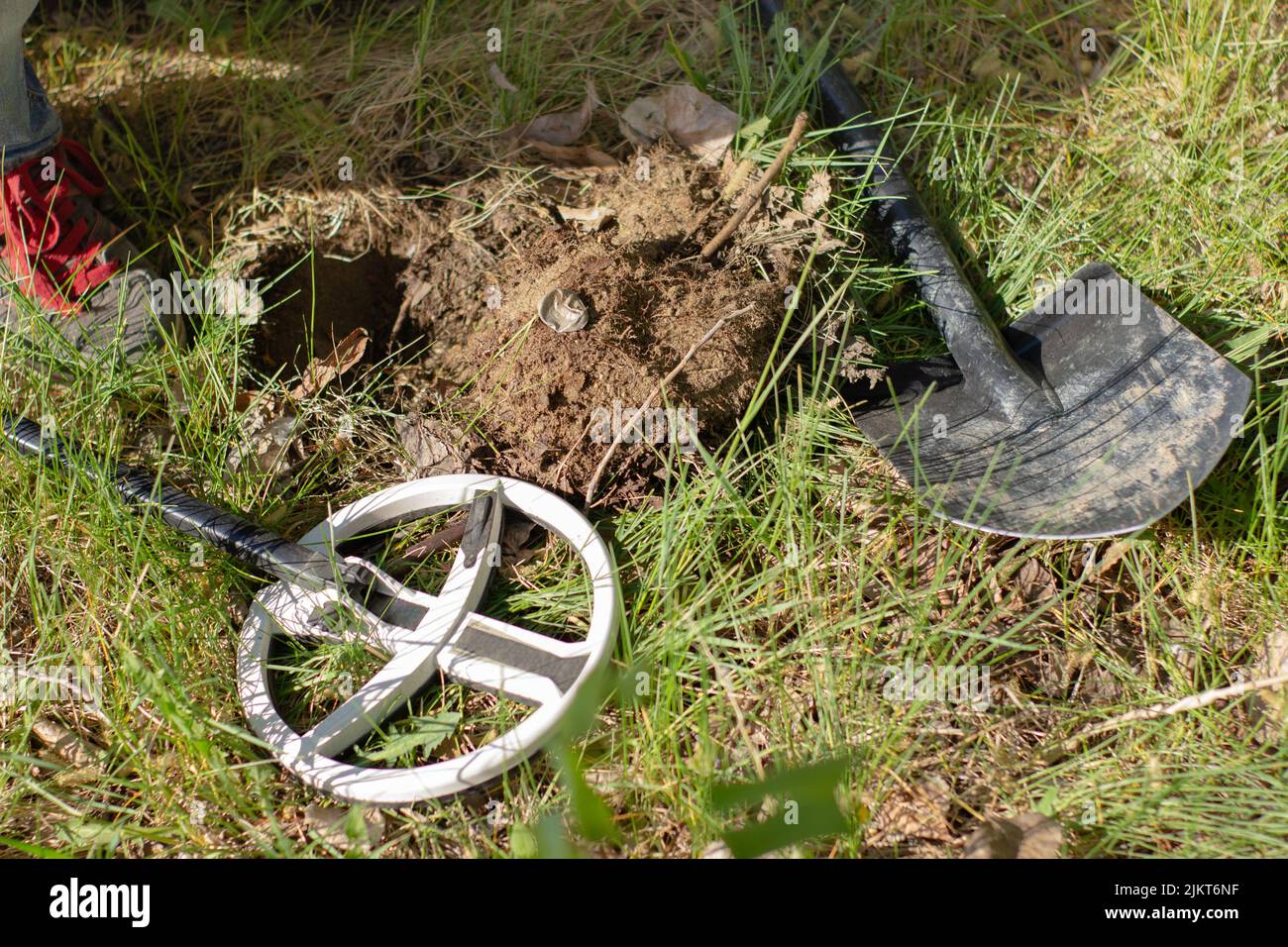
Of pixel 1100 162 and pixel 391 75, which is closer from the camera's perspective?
pixel 1100 162

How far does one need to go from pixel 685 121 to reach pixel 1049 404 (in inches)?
43.4

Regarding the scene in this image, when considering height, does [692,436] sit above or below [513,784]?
above

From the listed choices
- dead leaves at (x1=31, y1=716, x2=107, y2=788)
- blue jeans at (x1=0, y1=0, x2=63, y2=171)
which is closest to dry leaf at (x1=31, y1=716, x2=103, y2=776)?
dead leaves at (x1=31, y1=716, x2=107, y2=788)

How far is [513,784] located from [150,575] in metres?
0.79

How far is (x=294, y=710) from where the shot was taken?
1741 mm

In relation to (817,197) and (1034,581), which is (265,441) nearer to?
(817,197)

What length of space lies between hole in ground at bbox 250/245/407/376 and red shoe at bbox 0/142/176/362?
0.23 m

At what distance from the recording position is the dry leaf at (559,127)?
7.91ft

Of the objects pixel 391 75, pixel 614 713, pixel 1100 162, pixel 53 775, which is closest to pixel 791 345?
pixel 614 713

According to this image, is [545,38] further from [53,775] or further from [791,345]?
[53,775]

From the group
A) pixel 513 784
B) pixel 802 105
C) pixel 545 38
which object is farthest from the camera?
pixel 545 38

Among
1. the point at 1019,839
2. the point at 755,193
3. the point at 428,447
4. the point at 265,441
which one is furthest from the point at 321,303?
the point at 1019,839

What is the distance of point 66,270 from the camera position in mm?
2225
